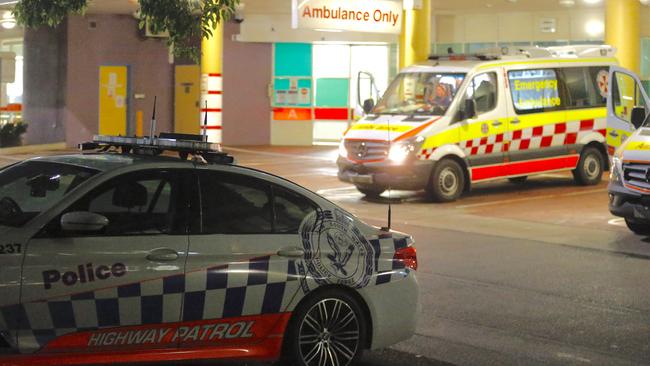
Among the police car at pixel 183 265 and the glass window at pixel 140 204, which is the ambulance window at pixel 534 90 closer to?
the police car at pixel 183 265

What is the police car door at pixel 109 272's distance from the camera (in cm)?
576

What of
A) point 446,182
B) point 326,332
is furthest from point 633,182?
point 326,332

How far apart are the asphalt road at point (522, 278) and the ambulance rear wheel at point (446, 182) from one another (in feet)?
0.81

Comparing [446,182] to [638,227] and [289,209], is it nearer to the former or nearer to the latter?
[638,227]

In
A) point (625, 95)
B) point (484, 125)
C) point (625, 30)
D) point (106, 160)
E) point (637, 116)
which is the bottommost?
point (106, 160)

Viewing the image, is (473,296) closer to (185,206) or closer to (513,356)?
(513,356)

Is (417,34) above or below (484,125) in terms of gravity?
above

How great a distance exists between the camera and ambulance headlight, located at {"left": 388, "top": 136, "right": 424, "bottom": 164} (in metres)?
17.1

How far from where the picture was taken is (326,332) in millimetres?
6648

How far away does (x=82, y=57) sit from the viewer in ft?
101

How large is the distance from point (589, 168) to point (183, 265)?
14831 mm

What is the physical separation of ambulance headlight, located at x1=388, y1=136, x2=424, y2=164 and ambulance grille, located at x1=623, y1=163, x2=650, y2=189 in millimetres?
4505

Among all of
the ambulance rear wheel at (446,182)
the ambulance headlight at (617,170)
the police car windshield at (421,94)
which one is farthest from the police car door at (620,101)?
the ambulance headlight at (617,170)

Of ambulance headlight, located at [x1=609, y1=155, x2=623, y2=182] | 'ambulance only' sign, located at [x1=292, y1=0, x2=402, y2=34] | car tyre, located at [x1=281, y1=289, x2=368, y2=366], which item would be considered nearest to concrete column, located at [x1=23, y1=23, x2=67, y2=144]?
'ambulance only' sign, located at [x1=292, y1=0, x2=402, y2=34]
